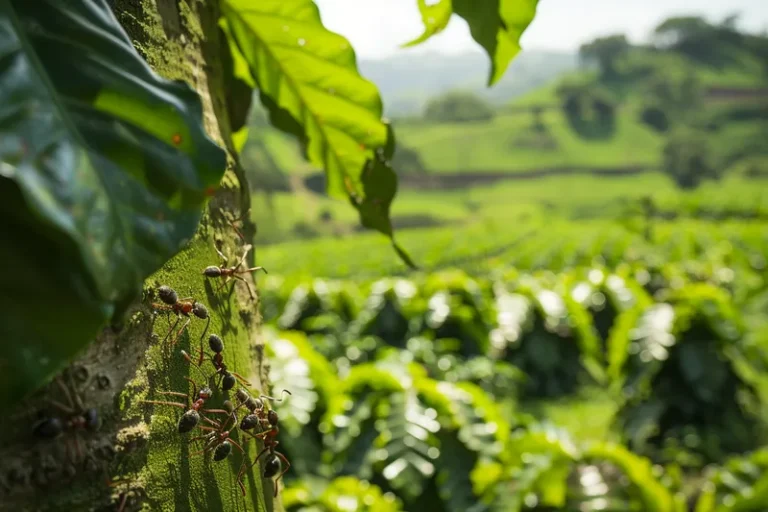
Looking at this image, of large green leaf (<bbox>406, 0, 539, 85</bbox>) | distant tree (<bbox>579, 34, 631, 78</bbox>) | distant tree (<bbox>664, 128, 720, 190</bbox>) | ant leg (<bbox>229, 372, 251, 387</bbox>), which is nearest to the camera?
ant leg (<bbox>229, 372, 251, 387</bbox>)

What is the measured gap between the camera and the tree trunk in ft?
1.31

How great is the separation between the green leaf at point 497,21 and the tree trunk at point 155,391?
267mm

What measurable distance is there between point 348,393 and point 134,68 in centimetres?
257

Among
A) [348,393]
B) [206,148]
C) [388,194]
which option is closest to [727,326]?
[348,393]

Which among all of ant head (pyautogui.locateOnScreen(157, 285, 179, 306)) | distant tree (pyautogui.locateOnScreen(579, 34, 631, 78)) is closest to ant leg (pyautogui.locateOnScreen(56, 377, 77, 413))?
ant head (pyautogui.locateOnScreen(157, 285, 179, 306))

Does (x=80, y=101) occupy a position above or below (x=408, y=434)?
above

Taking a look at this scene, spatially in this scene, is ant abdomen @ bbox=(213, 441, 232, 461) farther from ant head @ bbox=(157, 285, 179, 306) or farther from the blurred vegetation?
the blurred vegetation

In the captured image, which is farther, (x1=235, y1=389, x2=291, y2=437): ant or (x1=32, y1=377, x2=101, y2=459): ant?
(x1=235, y1=389, x2=291, y2=437): ant

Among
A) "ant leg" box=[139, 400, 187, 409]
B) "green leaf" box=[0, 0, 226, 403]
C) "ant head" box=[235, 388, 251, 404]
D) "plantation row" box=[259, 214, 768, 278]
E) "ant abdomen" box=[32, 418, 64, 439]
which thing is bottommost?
"plantation row" box=[259, 214, 768, 278]

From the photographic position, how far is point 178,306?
0.52 meters

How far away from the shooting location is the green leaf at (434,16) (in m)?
0.79

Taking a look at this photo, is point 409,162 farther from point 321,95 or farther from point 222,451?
point 222,451

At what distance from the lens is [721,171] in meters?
61.8

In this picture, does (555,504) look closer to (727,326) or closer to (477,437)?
(477,437)
